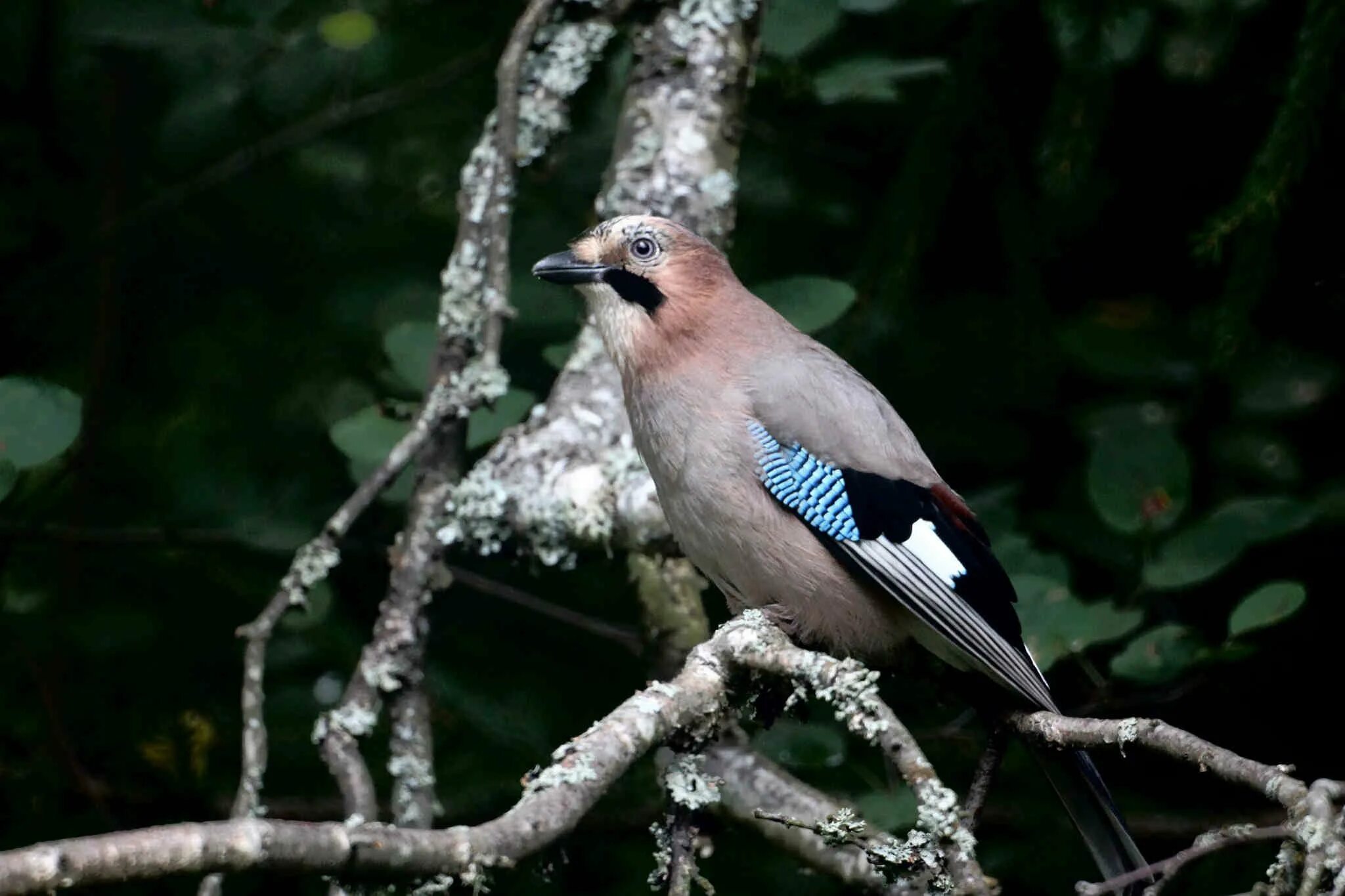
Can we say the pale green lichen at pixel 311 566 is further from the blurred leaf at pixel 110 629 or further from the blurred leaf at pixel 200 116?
the blurred leaf at pixel 200 116

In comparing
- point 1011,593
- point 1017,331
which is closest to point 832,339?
point 1017,331

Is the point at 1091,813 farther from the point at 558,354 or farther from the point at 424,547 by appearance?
the point at 558,354

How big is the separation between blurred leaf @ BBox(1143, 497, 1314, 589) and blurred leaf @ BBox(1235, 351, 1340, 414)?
1.32 ft

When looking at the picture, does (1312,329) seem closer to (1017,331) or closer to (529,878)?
(1017,331)

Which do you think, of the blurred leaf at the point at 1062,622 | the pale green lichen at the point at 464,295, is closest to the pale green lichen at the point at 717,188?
the pale green lichen at the point at 464,295

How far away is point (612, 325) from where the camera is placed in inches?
140

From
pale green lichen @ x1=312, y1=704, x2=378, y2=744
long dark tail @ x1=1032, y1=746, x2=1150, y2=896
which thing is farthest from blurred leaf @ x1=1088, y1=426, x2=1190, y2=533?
pale green lichen @ x1=312, y1=704, x2=378, y2=744

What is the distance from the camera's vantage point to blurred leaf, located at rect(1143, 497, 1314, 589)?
3168 mm

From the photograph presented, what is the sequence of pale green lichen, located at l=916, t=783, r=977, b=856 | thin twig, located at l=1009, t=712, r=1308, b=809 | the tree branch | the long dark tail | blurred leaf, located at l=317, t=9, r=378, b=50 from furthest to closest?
blurred leaf, located at l=317, t=9, r=378, b=50, the long dark tail, pale green lichen, located at l=916, t=783, r=977, b=856, thin twig, located at l=1009, t=712, r=1308, b=809, the tree branch

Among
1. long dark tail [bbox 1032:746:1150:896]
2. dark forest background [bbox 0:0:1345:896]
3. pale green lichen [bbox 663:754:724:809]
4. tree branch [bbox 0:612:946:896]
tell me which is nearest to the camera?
tree branch [bbox 0:612:946:896]

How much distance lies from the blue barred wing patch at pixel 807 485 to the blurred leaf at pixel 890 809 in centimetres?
61

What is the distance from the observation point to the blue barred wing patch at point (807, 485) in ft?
10.4

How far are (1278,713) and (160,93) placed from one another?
3.53 metres

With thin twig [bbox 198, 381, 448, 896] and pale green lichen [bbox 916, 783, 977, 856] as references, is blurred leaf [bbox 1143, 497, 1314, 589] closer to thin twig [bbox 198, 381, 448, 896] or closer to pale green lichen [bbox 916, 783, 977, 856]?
pale green lichen [bbox 916, 783, 977, 856]
